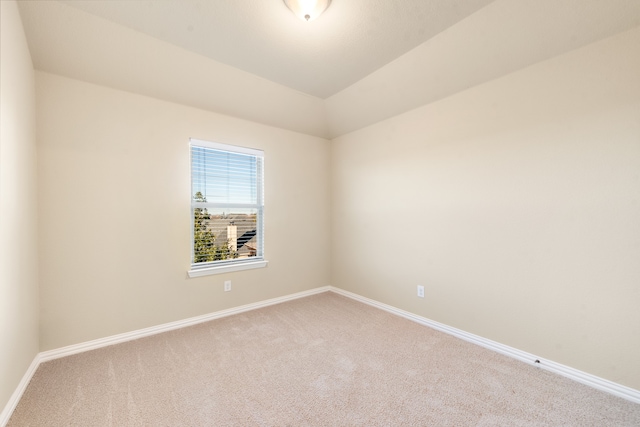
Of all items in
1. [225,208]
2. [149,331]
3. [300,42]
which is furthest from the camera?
[225,208]

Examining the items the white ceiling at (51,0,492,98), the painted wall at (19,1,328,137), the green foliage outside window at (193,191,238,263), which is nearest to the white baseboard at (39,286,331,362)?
the green foliage outside window at (193,191,238,263)

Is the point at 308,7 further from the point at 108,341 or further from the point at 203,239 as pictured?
the point at 108,341

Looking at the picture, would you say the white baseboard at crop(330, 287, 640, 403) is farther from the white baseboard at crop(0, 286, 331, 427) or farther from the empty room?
the white baseboard at crop(0, 286, 331, 427)

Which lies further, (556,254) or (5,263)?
(556,254)

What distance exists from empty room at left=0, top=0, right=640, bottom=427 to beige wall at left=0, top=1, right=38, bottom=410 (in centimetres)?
3

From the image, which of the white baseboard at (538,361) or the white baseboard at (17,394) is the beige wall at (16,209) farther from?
the white baseboard at (538,361)

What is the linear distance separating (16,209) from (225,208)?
166 cm

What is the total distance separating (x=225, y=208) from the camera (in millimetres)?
3119

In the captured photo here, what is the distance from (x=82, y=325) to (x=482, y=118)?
3969 mm

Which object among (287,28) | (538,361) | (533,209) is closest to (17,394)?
(287,28)

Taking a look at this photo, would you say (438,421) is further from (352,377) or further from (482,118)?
(482,118)

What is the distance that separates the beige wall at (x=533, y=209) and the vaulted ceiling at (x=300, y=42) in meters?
0.23

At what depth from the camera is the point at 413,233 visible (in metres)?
2.96

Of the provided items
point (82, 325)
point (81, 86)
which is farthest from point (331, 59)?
point (82, 325)
